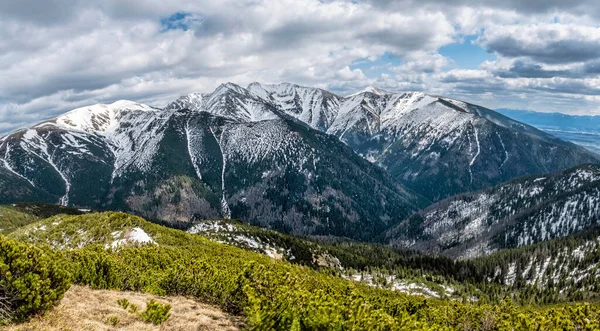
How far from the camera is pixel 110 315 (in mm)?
26734

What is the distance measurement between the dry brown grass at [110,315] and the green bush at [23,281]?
2.95 ft

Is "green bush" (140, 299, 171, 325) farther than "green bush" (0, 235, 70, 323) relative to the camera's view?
Yes

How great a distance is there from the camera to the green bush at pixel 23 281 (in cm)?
2183

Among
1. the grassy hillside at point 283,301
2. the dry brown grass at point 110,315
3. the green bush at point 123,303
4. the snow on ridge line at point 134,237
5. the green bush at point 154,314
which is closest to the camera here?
the grassy hillside at point 283,301

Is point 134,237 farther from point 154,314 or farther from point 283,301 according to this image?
point 283,301

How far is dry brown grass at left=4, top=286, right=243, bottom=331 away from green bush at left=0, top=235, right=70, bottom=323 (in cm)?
90

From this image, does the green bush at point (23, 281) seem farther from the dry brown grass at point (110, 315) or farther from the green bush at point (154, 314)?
the green bush at point (154, 314)

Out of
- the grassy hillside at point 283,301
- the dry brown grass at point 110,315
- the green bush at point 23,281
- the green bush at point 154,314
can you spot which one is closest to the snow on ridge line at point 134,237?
the grassy hillside at point 283,301

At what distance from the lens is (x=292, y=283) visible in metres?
34.6

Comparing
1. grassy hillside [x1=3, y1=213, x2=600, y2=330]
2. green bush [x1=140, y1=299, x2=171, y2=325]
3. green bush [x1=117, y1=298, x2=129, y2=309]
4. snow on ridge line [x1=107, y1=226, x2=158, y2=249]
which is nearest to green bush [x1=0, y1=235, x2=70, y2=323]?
green bush [x1=117, y1=298, x2=129, y2=309]

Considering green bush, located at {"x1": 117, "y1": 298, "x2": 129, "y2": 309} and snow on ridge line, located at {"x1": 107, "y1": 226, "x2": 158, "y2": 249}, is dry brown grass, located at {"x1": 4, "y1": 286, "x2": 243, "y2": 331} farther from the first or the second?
snow on ridge line, located at {"x1": 107, "y1": 226, "x2": 158, "y2": 249}

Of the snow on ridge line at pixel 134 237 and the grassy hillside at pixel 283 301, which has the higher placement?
the grassy hillside at pixel 283 301

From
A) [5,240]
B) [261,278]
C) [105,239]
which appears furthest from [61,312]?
[105,239]

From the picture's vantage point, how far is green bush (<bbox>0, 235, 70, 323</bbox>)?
71.6ft
